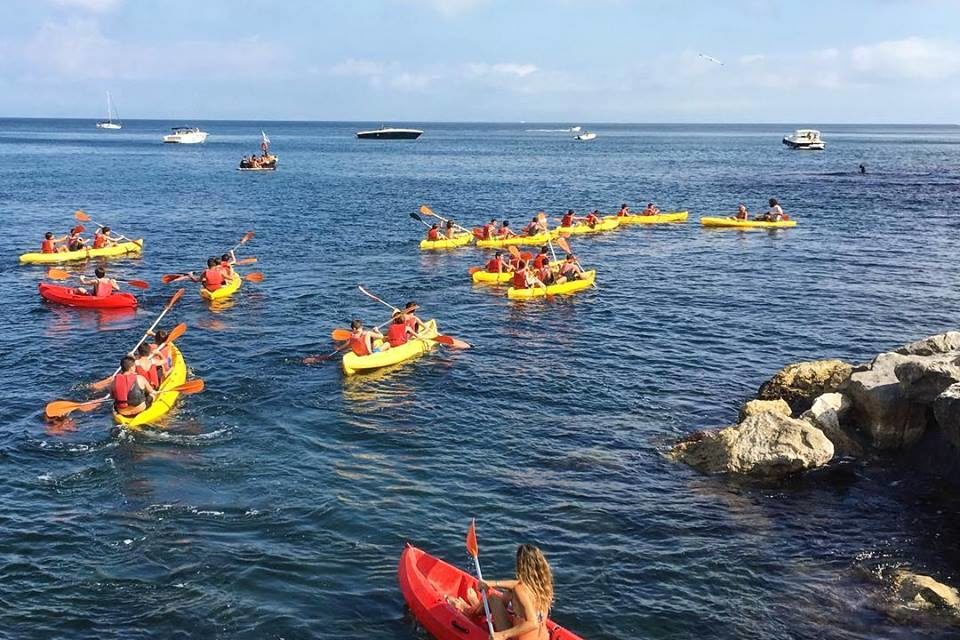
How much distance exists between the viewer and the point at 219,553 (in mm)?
12047

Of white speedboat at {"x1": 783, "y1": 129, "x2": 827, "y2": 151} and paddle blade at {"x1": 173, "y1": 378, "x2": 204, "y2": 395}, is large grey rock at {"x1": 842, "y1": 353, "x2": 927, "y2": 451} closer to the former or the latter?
paddle blade at {"x1": 173, "y1": 378, "x2": 204, "y2": 395}

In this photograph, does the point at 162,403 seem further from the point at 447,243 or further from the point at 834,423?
the point at 447,243

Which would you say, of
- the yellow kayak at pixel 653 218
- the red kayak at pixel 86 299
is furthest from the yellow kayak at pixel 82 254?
the yellow kayak at pixel 653 218

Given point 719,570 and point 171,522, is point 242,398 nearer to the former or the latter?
point 171,522

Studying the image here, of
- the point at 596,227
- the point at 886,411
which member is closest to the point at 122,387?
the point at 886,411

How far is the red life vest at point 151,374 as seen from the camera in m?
17.2

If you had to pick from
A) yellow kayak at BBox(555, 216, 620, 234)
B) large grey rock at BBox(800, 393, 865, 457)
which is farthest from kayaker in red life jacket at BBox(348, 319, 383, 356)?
yellow kayak at BBox(555, 216, 620, 234)

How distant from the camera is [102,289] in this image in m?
25.9

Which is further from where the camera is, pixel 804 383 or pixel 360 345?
pixel 360 345

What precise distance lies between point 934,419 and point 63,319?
23670mm

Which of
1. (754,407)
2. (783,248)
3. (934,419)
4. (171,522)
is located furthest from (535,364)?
(783,248)

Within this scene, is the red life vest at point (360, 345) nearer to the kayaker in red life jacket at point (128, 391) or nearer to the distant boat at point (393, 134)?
the kayaker in red life jacket at point (128, 391)

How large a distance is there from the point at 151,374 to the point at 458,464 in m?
7.31

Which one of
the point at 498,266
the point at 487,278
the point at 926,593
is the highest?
the point at 498,266
